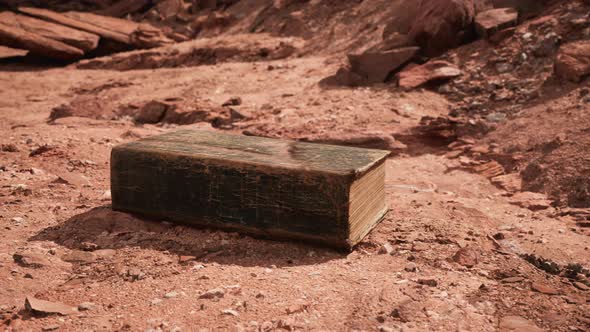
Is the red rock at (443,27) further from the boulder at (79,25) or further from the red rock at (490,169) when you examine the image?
the boulder at (79,25)

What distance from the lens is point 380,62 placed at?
6898mm

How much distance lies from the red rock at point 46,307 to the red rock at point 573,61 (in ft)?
15.5

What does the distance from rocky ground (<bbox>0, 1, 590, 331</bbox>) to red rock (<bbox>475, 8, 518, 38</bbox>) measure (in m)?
0.13

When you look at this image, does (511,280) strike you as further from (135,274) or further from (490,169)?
(490,169)

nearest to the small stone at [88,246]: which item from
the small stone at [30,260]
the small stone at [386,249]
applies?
the small stone at [30,260]

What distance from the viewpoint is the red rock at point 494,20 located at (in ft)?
22.2

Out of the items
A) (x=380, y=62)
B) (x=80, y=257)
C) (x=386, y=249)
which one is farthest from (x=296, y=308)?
(x=380, y=62)

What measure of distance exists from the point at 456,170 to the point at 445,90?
166cm

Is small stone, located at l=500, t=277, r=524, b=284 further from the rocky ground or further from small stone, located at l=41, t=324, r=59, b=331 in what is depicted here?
small stone, located at l=41, t=324, r=59, b=331

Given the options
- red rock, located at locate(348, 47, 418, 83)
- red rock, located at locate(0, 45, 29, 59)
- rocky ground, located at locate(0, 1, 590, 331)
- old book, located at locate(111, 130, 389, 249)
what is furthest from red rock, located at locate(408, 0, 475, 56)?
red rock, located at locate(0, 45, 29, 59)

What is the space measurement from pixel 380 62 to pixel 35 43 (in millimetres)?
6047

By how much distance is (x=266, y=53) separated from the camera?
30.5 ft

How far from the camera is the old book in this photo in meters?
2.79

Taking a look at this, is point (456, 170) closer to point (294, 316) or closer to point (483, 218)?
point (483, 218)
